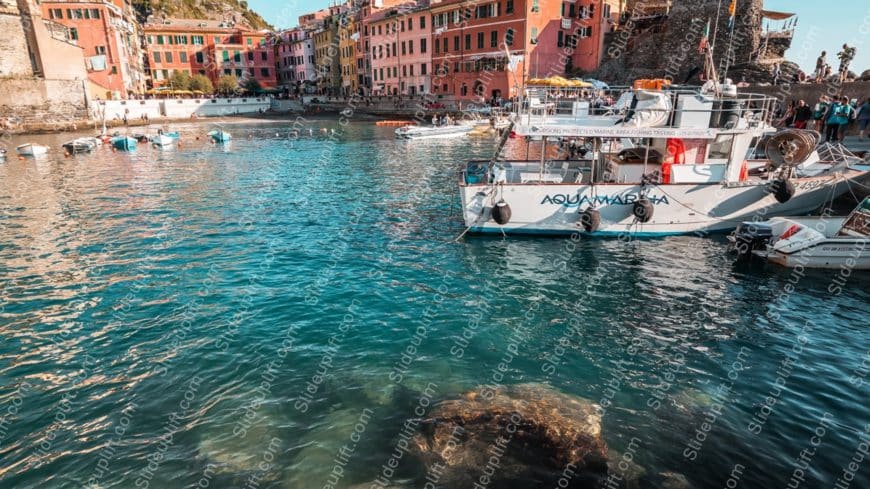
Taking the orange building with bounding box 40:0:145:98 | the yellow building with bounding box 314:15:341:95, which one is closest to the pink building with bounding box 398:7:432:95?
the yellow building with bounding box 314:15:341:95

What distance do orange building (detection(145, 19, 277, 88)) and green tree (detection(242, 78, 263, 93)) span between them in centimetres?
457

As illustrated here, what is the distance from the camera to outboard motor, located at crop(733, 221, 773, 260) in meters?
15.4

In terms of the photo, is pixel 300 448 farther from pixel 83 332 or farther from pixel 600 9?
pixel 600 9

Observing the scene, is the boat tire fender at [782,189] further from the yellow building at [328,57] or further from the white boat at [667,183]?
the yellow building at [328,57]

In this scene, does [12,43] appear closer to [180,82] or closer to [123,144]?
[123,144]

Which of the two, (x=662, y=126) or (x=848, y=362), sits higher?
(x=662, y=126)

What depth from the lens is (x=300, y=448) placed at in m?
7.70

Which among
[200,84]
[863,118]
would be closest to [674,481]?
[863,118]

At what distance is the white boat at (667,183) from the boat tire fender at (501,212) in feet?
0.12

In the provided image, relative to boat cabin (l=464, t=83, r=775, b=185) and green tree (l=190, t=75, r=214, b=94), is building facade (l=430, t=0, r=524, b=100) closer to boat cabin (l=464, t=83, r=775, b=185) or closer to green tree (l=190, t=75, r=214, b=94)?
boat cabin (l=464, t=83, r=775, b=185)

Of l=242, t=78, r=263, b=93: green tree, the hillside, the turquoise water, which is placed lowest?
the turquoise water

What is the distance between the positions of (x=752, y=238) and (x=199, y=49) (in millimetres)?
107350

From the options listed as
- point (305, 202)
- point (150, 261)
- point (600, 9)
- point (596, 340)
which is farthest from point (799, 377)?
point (600, 9)

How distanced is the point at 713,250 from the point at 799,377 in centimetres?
771
